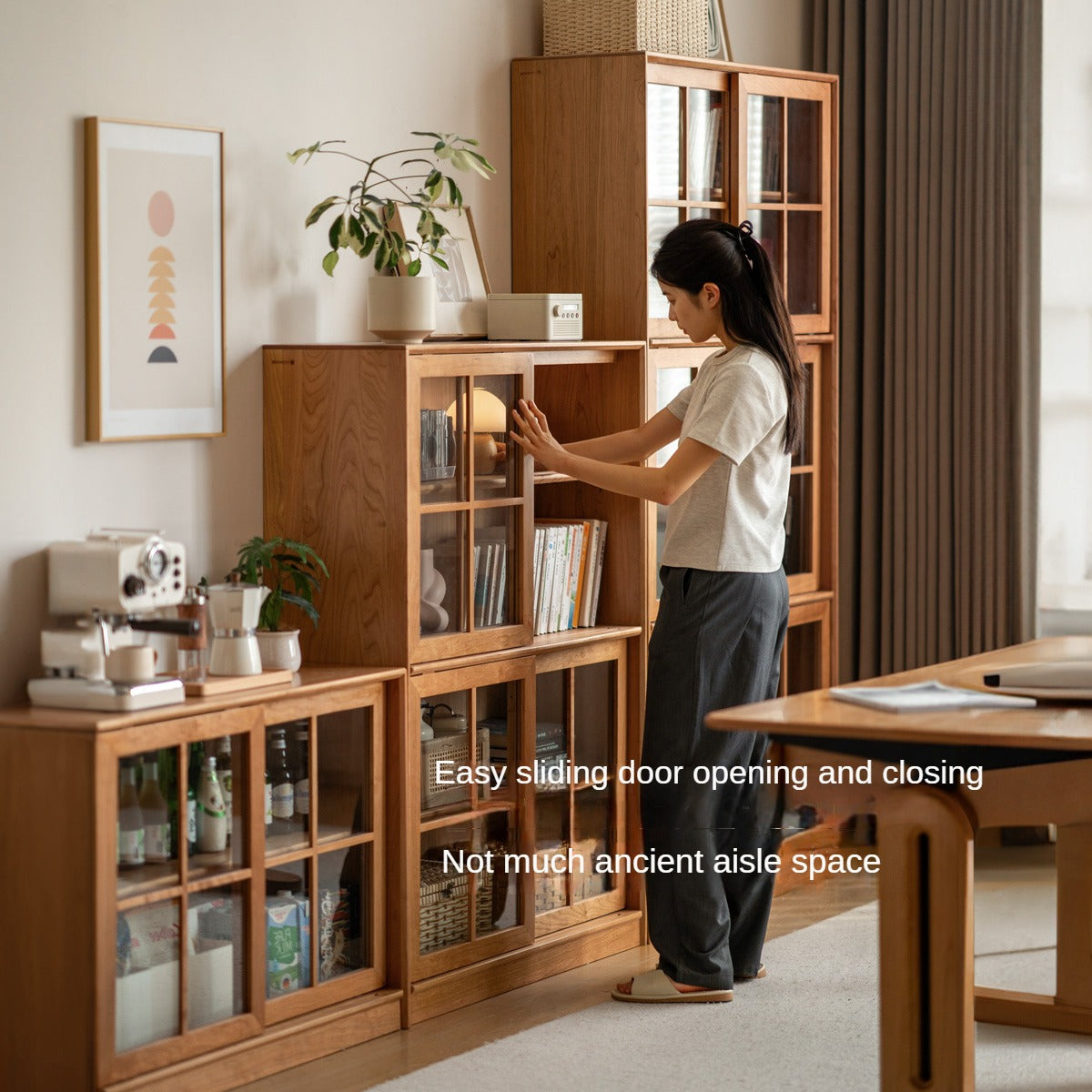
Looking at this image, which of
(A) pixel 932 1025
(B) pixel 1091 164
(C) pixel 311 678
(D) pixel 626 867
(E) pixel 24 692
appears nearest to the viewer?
(A) pixel 932 1025

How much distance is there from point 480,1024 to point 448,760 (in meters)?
0.52

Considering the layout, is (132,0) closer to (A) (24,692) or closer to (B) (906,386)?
(A) (24,692)

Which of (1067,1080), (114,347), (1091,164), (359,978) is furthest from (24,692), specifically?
(1091,164)

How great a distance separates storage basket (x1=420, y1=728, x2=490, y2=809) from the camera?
351 centimetres

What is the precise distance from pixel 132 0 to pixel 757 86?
1617 millimetres

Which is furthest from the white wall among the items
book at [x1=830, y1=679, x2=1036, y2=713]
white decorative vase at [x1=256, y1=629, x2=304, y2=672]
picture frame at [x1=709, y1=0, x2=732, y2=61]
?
white decorative vase at [x1=256, y1=629, x2=304, y2=672]

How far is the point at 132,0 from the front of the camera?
10.4ft

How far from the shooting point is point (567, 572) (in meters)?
3.86

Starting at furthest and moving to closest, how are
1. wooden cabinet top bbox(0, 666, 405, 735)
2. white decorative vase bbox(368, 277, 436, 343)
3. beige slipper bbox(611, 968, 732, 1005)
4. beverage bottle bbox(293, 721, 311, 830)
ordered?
beige slipper bbox(611, 968, 732, 1005) → white decorative vase bbox(368, 277, 436, 343) → beverage bottle bbox(293, 721, 311, 830) → wooden cabinet top bbox(0, 666, 405, 735)

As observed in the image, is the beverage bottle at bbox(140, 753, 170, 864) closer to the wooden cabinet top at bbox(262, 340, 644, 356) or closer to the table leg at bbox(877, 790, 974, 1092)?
the wooden cabinet top at bbox(262, 340, 644, 356)

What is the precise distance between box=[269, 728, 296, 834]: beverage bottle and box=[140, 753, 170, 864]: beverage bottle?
0.28 metres

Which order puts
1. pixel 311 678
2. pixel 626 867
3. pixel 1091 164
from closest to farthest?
pixel 311 678 → pixel 626 867 → pixel 1091 164

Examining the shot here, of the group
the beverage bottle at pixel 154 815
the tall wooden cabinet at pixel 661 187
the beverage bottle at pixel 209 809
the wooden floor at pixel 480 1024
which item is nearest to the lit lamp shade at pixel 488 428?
the tall wooden cabinet at pixel 661 187

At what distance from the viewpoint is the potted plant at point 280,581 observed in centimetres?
325
